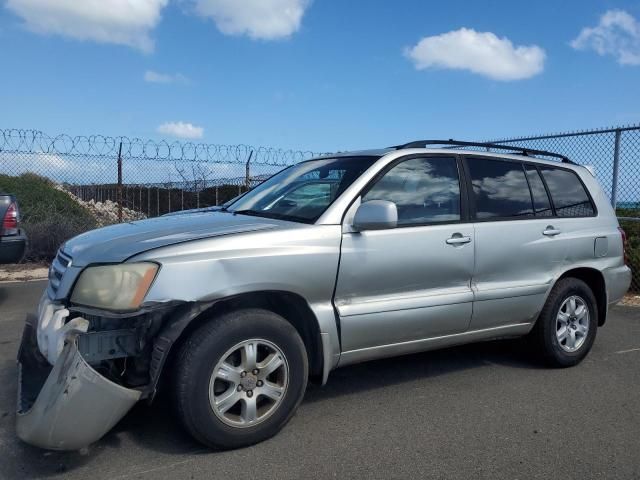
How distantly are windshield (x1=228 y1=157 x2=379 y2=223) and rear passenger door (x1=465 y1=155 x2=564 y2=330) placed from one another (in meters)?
1.00

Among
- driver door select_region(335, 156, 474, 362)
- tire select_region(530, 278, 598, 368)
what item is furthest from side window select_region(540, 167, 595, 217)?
driver door select_region(335, 156, 474, 362)

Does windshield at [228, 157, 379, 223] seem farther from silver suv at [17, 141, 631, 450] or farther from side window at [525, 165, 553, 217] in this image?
side window at [525, 165, 553, 217]

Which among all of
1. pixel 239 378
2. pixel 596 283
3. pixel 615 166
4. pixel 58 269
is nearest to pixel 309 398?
pixel 239 378

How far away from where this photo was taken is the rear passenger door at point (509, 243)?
4277mm

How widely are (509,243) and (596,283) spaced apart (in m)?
1.26

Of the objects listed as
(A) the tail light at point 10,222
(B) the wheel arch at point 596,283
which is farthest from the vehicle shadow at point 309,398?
(A) the tail light at point 10,222

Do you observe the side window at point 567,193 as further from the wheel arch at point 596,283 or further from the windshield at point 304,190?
the windshield at point 304,190

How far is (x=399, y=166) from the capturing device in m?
4.07

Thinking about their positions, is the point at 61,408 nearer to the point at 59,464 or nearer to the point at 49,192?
the point at 59,464

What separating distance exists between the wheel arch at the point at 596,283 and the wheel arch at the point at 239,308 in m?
2.56

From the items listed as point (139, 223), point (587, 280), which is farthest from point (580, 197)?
point (139, 223)

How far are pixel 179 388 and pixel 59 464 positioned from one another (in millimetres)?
762

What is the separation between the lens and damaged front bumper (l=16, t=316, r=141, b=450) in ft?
9.16

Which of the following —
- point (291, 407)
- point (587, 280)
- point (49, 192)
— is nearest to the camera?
point (291, 407)
